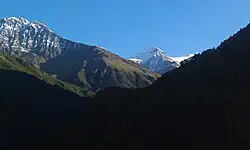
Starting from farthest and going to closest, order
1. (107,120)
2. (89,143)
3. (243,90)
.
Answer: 1. (107,120)
2. (89,143)
3. (243,90)

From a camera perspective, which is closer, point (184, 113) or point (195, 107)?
point (195, 107)

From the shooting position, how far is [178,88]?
16912cm

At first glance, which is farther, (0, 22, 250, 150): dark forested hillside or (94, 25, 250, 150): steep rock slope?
(0, 22, 250, 150): dark forested hillside

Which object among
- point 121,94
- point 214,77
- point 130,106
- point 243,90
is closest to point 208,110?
point 243,90

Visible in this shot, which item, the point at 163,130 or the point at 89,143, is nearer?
the point at 163,130

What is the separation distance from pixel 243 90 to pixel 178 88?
3609 centimetres

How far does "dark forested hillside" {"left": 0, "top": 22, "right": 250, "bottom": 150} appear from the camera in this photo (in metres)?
128

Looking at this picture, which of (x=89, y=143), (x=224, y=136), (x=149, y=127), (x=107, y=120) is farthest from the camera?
(x=107, y=120)

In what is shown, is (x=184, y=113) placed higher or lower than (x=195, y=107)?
lower

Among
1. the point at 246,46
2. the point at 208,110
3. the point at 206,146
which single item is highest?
the point at 246,46

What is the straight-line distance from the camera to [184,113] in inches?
5758

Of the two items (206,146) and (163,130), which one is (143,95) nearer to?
(163,130)

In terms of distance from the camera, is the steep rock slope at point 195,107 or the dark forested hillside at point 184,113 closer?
the steep rock slope at point 195,107

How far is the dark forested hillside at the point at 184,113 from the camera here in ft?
419
